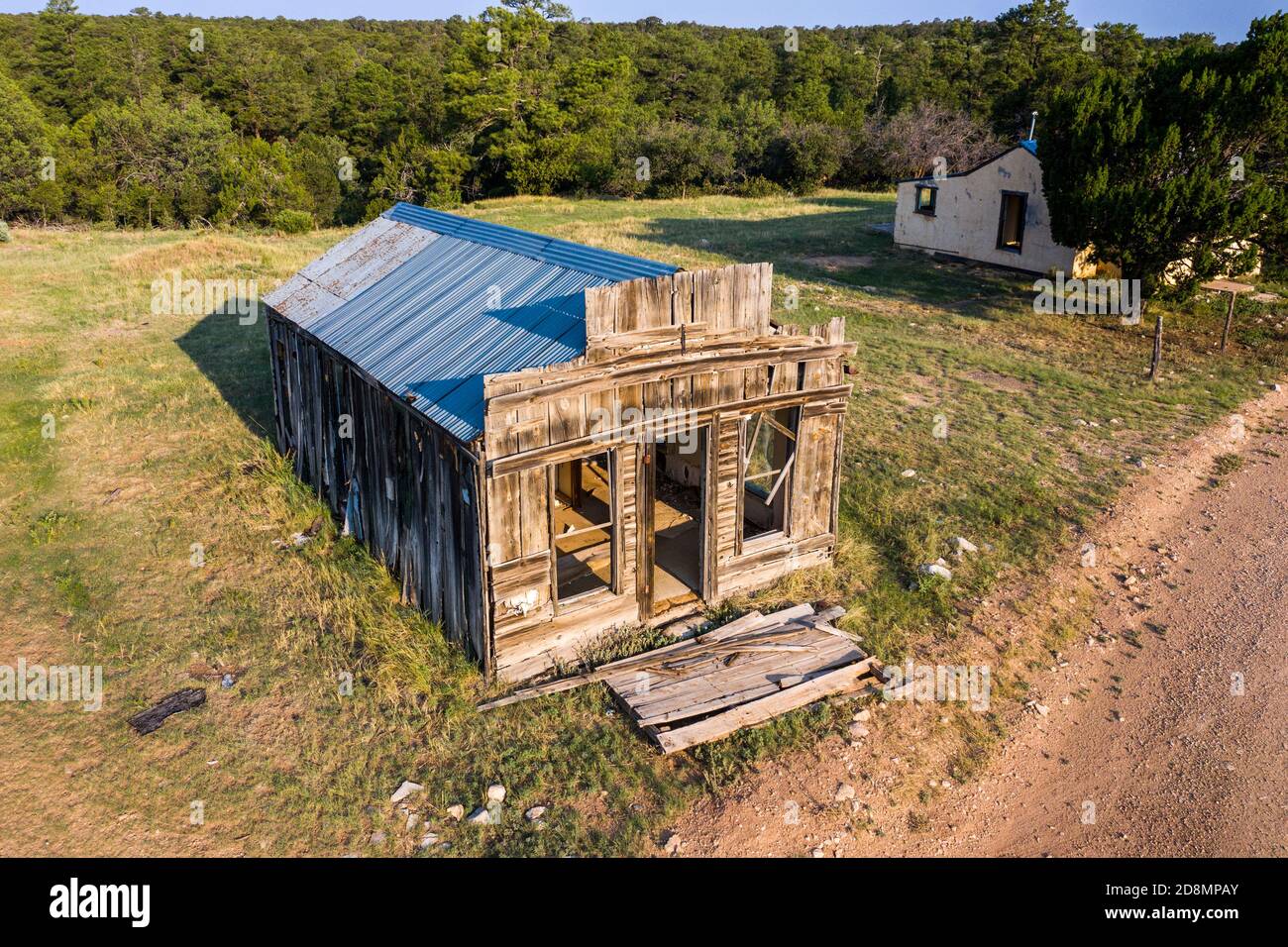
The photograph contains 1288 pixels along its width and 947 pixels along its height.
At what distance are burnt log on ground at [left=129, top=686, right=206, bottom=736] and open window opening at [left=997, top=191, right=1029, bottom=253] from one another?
2600 centimetres

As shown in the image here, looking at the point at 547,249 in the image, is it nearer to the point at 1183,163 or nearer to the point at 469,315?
the point at 469,315

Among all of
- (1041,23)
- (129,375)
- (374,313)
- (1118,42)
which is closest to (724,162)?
(1041,23)

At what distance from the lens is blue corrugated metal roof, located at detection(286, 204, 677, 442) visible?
9477 mm

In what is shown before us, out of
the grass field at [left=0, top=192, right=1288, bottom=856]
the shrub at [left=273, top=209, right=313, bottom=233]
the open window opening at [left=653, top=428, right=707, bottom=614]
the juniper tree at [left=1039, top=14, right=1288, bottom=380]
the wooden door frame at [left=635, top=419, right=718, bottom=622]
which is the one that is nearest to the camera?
the grass field at [left=0, top=192, right=1288, bottom=856]

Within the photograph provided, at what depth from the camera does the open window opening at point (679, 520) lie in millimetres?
10539

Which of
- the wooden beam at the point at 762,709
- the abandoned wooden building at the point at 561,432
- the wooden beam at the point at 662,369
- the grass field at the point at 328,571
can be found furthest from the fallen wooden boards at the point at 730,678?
the wooden beam at the point at 662,369

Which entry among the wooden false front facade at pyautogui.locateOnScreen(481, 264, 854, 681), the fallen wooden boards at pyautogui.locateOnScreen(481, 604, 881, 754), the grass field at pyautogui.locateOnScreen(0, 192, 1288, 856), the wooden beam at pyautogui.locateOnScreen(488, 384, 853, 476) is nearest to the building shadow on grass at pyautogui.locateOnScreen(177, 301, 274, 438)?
the grass field at pyautogui.locateOnScreen(0, 192, 1288, 856)

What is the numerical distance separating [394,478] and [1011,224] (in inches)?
953

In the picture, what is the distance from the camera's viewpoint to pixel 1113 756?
8703 millimetres

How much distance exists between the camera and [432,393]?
9.53m

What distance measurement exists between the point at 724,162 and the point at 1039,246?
24.1 m

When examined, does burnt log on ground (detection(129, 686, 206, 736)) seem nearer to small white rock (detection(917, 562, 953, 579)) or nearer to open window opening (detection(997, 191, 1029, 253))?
small white rock (detection(917, 562, 953, 579))

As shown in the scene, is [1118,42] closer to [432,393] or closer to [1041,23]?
[1041,23]

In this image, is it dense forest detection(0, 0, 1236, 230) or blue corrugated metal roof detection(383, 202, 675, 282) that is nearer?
blue corrugated metal roof detection(383, 202, 675, 282)
